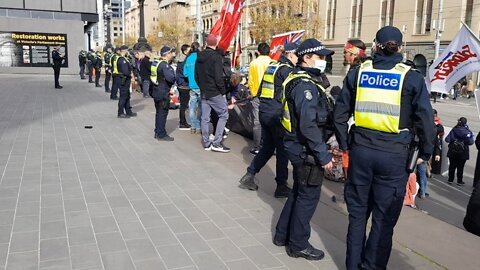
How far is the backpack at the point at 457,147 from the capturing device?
373 inches

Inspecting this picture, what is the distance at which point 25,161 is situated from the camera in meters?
7.10

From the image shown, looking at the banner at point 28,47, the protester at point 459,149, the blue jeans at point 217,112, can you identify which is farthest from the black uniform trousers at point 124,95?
the banner at point 28,47

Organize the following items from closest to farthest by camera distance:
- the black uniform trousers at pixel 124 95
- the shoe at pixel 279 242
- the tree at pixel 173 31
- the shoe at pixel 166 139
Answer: the shoe at pixel 279 242
the shoe at pixel 166 139
the black uniform trousers at pixel 124 95
the tree at pixel 173 31

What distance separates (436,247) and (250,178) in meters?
2.50

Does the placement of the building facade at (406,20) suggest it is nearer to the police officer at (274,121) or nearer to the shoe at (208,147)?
the shoe at (208,147)

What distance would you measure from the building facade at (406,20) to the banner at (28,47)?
84.3ft

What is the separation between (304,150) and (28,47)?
108 feet

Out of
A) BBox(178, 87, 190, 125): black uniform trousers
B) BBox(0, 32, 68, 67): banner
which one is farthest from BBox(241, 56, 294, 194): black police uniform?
BBox(0, 32, 68, 67): banner

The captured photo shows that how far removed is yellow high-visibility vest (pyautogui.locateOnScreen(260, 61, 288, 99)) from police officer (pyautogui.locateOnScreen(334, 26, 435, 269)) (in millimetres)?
2473

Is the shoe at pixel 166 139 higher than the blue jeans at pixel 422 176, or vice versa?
the shoe at pixel 166 139

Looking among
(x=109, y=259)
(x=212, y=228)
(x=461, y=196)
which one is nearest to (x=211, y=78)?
(x=212, y=228)

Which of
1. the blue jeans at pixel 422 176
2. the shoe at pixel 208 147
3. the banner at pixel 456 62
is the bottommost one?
the blue jeans at pixel 422 176

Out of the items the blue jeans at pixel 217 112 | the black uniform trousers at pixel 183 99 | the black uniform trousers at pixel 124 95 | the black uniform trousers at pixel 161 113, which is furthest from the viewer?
the black uniform trousers at pixel 124 95

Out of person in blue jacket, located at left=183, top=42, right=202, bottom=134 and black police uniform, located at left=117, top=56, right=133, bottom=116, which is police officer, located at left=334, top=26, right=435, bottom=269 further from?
black police uniform, located at left=117, top=56, right=133, bottom=116
